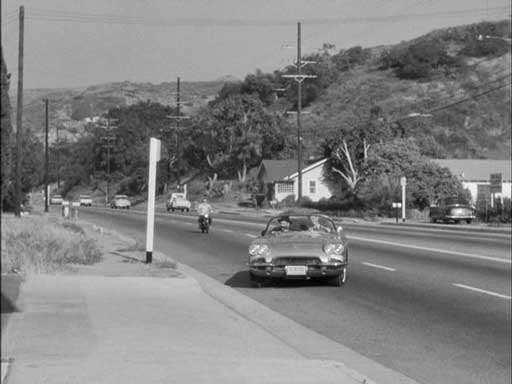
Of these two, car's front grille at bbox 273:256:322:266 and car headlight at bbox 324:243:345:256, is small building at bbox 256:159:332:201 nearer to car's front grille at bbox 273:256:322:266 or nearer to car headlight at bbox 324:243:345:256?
car headlight at bbox 324:243:345:256

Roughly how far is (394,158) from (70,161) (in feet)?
228

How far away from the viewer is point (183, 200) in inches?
2847

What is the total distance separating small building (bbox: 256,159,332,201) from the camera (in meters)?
80.4

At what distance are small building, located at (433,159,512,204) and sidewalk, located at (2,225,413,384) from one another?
5558 cm

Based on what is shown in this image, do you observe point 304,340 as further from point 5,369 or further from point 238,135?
point 238,135

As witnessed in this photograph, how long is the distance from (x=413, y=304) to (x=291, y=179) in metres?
67.7

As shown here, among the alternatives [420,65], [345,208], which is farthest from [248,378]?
[420,65]

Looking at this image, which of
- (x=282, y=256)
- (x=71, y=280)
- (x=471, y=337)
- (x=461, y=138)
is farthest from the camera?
(x=461, y=138)

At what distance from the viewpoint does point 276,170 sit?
273 ft

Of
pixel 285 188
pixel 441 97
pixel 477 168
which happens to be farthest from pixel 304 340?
pixel 441 97

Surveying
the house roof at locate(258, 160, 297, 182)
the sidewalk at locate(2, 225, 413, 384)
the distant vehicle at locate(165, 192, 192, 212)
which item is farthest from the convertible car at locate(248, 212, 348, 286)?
the house roof at locate(258, 160, 297, 182)

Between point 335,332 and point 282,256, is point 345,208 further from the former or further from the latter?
point 335,332

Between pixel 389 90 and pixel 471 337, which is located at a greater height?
pixel 389 90

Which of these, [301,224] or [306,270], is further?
[301,224]
